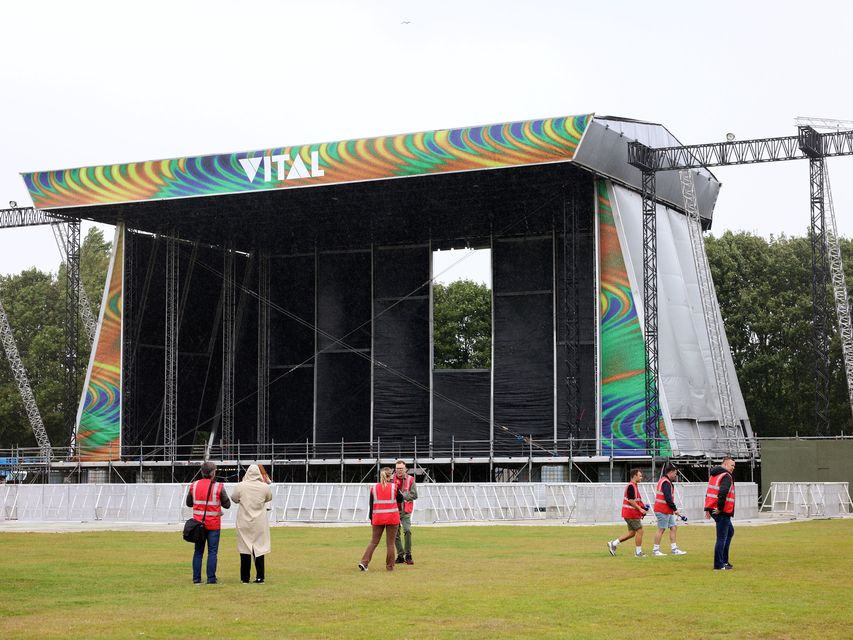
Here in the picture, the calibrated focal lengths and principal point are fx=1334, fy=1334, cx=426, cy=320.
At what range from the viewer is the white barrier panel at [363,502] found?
1199 inches

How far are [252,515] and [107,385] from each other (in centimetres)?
3443

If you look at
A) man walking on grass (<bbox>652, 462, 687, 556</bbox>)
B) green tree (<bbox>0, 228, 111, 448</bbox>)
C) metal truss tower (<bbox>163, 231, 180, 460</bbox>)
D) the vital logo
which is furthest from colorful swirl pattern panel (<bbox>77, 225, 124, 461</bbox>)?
man walking on grass (<bbox>652, 462, 687, 556</bbox>)

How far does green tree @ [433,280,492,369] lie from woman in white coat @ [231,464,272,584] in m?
52.5

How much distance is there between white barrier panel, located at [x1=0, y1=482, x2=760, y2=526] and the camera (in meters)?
30.5

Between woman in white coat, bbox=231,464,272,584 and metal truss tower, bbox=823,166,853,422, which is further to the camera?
metal truss tower, bbox=823,166,853,422

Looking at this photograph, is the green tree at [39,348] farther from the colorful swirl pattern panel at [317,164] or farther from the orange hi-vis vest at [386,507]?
the orange hi-vis vest at [386,507]

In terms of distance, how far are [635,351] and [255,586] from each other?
2964 centimetres

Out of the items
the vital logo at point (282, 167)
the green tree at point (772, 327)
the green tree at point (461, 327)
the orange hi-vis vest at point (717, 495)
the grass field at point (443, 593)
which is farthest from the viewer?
the green tree at point (461, 327)

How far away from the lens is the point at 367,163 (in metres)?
43.2

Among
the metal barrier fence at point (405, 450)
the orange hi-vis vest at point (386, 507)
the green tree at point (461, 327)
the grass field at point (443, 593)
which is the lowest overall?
the grass field at point (443, 593)

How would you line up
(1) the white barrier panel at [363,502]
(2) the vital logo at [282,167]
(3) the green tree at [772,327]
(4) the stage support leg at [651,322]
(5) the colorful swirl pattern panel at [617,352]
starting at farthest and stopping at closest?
(3) the green tree at [772,327], (2) the vital logo at [282,167], (5) the colorful swirl pattern panel at [617,352], (4) the stage support leg at [651,322], (1) the white barrier panel at [363,502]

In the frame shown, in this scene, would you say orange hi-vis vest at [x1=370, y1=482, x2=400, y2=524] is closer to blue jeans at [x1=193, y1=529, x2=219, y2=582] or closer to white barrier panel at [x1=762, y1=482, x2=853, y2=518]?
blue jeans at [x1=193, y1=529, x2=219, y2=582]

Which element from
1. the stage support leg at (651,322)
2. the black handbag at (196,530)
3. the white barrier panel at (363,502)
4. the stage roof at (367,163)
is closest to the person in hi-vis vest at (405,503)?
the black handbag at (196,530)

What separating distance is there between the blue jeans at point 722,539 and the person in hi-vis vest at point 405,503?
3818 millimetres
